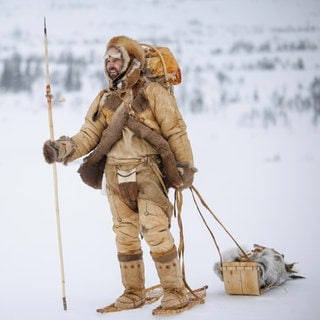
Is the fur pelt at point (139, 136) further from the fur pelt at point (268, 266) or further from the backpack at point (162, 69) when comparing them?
the fur pelt at point (268, 266)

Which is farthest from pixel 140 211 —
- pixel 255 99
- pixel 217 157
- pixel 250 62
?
pixel 250 62

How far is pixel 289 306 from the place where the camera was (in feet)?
10.8

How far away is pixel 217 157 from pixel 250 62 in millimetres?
3944

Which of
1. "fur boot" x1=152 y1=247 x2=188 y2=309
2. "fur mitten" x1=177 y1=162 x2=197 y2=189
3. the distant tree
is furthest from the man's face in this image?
the distant tree

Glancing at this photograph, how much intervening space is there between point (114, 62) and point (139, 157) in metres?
0.51

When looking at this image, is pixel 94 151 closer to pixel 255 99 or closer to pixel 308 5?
pixel 255 99

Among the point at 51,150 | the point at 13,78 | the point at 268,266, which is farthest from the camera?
the point at 13,78

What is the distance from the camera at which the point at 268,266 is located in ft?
12.2

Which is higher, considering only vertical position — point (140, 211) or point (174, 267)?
point (140, 211)

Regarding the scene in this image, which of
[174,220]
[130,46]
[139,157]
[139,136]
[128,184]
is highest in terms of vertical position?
[130,46]

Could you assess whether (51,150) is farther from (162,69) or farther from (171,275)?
(171,275)

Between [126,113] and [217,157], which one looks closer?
[126,113]

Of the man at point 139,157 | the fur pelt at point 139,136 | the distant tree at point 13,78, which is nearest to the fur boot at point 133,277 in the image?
the man at point 139,157

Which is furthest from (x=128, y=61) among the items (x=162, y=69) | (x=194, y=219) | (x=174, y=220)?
(x=174, y=220)
